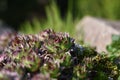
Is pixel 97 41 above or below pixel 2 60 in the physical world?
above

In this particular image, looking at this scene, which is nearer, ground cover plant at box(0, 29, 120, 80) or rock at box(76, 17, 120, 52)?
ground cover plant at box(0, 29, 120, 80)

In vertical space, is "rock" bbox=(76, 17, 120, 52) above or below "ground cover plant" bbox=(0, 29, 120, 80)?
above

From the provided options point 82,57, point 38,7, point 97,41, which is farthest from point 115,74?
point 38,7

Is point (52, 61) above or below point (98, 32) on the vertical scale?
below

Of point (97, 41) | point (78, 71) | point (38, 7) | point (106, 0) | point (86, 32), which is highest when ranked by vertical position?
point (38, 7)

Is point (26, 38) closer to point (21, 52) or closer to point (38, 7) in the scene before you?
point (21, 52)
